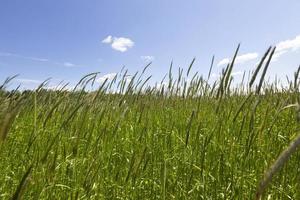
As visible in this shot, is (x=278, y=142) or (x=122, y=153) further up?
(x=278, y=142)

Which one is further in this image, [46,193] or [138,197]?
[138,197]

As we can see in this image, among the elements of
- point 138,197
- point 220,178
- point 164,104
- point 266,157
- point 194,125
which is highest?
point 164,104

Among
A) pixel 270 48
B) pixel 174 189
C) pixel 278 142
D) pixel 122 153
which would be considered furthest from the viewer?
pixel 122 153

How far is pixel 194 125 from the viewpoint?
11.3ft

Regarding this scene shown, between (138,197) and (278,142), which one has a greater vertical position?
(278,142)

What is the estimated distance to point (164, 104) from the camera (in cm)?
492

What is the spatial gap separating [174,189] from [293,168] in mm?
1051

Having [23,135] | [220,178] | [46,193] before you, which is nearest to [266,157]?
[220,178]

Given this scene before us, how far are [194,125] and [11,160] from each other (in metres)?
1.79

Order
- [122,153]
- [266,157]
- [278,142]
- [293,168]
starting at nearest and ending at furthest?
[266,157] → [293,168] → [278,142] → [122,153]

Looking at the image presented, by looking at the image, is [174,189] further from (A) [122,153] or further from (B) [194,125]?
(B) [194,125]

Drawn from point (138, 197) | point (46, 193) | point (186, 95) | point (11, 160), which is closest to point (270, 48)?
point (138, 197)

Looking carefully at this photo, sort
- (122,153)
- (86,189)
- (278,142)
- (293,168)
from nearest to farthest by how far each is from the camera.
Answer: (86,189) < (293,168) < (278,142) < (122,153)

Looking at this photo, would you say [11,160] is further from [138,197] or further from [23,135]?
[138,197]
